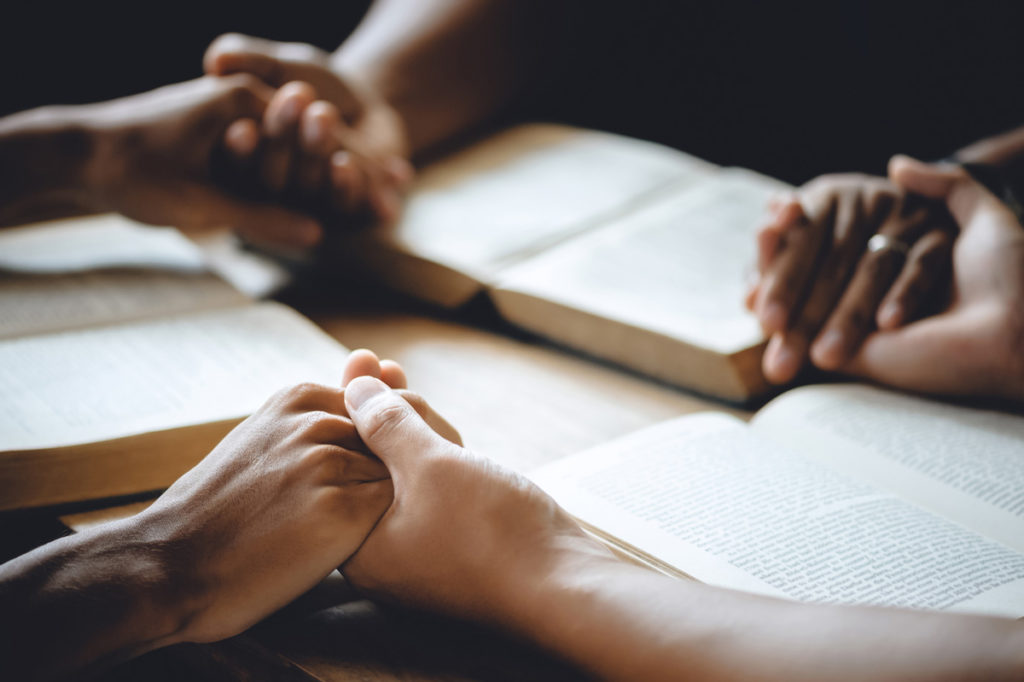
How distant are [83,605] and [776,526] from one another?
0.51 m

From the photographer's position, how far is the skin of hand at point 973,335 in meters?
0.89

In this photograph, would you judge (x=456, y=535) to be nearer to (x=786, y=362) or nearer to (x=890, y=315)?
(x=786, y=362)


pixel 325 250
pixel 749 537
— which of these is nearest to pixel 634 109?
pixel 325 250

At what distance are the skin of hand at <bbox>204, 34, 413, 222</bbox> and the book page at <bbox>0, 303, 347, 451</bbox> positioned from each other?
244mm

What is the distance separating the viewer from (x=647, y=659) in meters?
0.55

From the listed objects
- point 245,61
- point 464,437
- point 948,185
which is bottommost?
point 464,437

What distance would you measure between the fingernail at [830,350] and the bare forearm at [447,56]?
0.82 metres

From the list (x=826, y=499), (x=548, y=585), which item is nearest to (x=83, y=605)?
(x=548, y=585)

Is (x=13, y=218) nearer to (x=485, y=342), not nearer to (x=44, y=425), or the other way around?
(x=44, y=425)

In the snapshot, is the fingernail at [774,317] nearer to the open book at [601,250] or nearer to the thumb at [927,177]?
the open book at [601,250]

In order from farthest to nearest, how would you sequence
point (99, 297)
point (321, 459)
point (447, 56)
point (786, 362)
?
point (447, 56), point (99, 297), point (786, 362), point (321, 459)

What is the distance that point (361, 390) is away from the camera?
71 cm

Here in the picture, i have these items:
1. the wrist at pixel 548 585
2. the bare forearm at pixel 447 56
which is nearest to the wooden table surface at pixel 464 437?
the wrist at pixel 548 585

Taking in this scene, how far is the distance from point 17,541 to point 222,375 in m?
0.23
